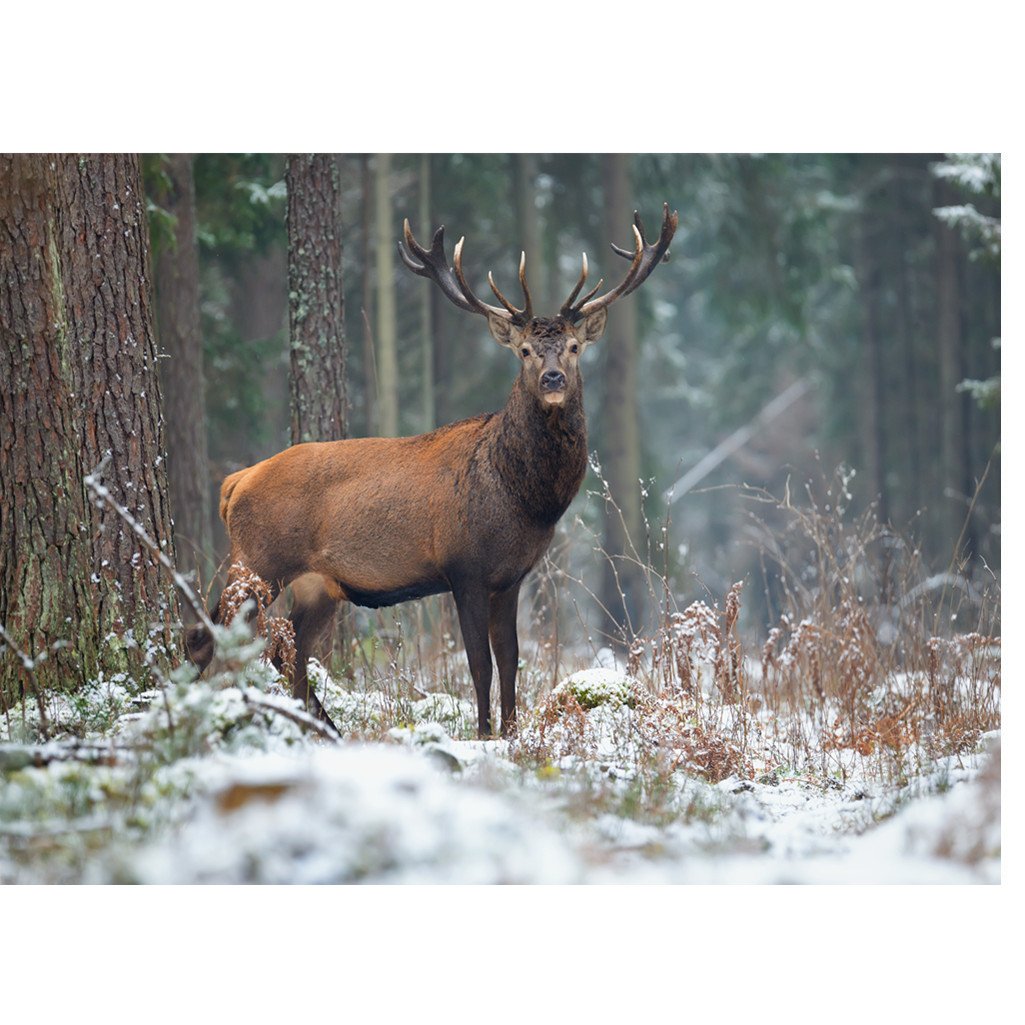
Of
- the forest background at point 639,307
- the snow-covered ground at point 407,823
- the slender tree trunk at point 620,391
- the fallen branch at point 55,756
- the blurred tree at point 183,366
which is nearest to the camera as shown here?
the snow-covered ground at point 407,823

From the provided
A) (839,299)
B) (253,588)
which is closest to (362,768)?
(253,588)

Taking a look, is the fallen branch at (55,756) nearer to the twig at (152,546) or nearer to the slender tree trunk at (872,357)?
the twig at (152,546)

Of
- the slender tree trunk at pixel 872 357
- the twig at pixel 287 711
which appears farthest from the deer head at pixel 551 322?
the slender tree trunk at pixel 872 357

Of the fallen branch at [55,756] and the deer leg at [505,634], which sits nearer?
the fallen branch at [55,756]

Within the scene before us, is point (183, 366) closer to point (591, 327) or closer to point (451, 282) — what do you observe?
point (451, 282)

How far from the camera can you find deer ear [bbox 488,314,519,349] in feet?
20.5

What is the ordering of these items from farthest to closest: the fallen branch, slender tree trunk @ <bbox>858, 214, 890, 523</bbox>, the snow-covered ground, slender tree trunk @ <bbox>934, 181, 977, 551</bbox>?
slender tree trunk @ <bbox>858, 214, 890, 523</bbox>, slender tree trunk @ <bbox>934, 181, 977, 551</bbox>, the fallen branch, the snow-covered ground

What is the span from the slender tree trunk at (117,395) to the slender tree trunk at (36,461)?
91 mm

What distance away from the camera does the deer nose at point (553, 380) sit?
19.3 ft

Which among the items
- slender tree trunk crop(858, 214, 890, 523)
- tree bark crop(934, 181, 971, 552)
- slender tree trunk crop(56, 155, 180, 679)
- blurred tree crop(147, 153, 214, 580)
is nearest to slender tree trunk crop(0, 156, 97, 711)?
slender tree trunk crop(56, 155, 180, 679)

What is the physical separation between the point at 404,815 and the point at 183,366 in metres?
6.72

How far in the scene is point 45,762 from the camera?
4297mm

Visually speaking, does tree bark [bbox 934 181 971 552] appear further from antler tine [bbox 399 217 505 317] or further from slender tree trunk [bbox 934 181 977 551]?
antler tine [bbox 399 217 505 317]

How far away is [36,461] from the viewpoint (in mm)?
5637
